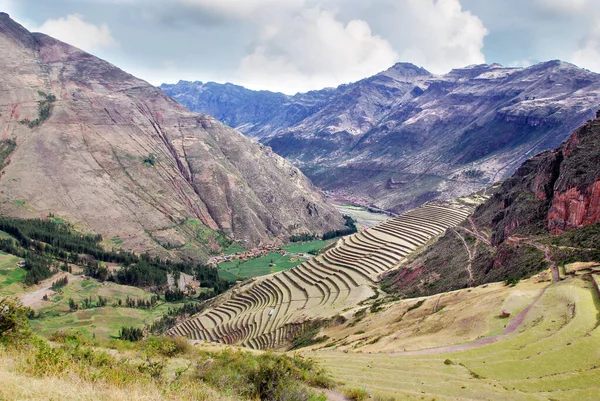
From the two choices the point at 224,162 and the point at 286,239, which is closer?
the point at 286,239

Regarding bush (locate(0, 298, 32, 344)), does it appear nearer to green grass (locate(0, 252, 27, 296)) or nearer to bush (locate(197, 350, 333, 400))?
bush (locate(197, 350, 333, 400))

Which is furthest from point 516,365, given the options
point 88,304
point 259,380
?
point 88,304

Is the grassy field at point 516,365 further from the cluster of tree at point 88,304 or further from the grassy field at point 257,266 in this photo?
the grassy field at point 257,266

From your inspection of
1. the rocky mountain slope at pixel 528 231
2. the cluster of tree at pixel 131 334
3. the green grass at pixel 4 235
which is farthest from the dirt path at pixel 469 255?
the green grass at pixel 4 235

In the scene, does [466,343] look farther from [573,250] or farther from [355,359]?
[573,250]

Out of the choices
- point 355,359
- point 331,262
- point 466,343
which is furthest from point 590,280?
point 331,262

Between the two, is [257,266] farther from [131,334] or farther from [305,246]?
[131,334]
